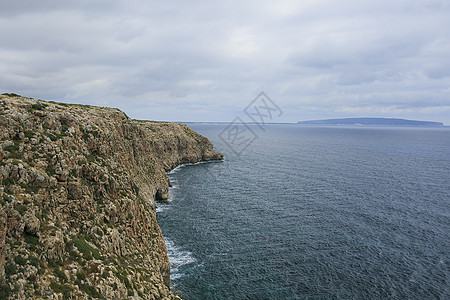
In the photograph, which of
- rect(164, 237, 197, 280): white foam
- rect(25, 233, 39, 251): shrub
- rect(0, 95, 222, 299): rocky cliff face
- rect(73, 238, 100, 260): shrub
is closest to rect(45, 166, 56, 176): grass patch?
rect(0, 95, 222, 299): rocky cliff face

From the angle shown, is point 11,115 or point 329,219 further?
point 329,219

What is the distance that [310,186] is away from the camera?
3556 inches

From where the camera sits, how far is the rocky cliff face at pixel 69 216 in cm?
2256

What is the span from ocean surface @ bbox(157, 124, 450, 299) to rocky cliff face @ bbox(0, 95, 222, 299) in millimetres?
11715

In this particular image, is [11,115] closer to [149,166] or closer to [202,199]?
[149,166]

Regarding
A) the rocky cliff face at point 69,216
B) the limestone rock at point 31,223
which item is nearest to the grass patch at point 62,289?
the rocky cliff face at point 69,216

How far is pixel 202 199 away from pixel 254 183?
24071 millimetres

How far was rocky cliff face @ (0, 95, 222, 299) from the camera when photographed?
74.0 feet

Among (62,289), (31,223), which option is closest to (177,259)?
(62,289)

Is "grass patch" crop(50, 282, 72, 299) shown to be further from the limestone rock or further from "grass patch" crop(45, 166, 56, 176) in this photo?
"grass patch" crop(45, 166, 56, 176)

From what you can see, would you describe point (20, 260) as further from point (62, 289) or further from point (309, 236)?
point (309, 236)

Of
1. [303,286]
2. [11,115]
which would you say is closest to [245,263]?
[303,286]

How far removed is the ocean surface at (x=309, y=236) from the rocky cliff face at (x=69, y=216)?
38.4 feet

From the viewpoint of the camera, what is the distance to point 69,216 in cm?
2959
